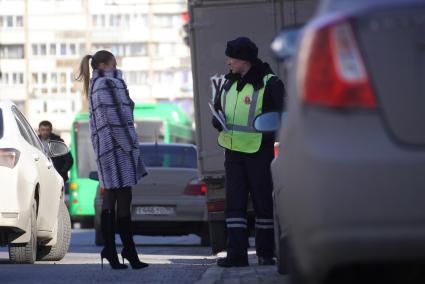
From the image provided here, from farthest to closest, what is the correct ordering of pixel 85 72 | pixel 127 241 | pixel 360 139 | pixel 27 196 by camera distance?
pixel 27 196, pixel 85 72, pixel 127 241, pixel 360 139

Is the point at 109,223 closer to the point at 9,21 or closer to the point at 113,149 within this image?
the point at 113,149

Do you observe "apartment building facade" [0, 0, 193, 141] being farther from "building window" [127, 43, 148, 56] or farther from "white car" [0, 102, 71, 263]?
"white car" [0, 102, 71, 263]

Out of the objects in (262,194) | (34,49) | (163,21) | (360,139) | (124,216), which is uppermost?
(163,21)

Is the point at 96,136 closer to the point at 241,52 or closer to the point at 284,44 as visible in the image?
the point at 241,52

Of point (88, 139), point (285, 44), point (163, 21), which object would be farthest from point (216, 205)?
point (163, 21)

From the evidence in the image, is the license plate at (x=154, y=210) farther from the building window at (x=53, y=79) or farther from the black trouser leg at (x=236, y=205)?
the building window at (x=53, y=79)

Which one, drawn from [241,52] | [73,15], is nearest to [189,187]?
[241,52]

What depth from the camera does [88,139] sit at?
1549 inches

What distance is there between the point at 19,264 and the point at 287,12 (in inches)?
159

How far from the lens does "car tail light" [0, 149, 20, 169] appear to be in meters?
12.1

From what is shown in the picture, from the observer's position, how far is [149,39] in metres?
125

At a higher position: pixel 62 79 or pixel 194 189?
pixel 62 79

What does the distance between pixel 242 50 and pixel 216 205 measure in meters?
4.52

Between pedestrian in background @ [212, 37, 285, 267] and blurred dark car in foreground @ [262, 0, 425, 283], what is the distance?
5930 mm
